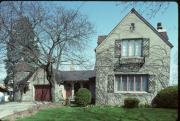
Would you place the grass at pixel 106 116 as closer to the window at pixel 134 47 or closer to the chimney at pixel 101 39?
the window at pixel 134 47

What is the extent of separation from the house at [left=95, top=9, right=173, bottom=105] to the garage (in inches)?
505

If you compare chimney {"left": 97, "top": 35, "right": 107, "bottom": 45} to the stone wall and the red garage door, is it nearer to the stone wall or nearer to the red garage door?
the red garage door

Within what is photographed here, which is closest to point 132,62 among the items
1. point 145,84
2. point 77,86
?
point 145,84

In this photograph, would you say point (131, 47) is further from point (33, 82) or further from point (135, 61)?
point (33, 82)

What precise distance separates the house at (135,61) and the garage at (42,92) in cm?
1283

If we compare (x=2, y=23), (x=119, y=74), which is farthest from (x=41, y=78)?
(x=119, y=74)

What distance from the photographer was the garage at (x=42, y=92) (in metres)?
41.7

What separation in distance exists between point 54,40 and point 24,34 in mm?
2883

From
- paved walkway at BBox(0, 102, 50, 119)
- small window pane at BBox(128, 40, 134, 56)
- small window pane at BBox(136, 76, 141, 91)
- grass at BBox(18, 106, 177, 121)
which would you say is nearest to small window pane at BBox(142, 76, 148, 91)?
small window pane at BBox(136, 76, 141, 91)

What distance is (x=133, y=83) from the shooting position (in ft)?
95.6

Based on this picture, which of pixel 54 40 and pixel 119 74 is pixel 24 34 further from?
pixel 119 74

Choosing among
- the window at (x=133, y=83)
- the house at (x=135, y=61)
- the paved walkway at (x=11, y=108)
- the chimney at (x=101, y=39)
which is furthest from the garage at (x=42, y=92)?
the window at (x=133, y=83)

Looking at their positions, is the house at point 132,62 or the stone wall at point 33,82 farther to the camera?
the stone wall at point 33,82

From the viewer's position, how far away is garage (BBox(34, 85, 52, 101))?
137 ft
